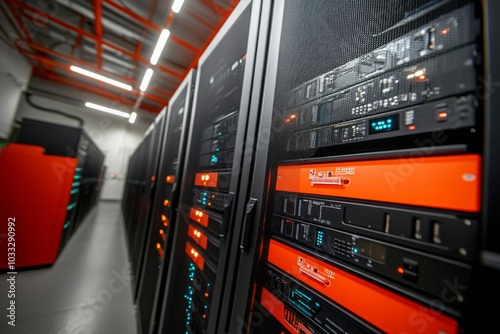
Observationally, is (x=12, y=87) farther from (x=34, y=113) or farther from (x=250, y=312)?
(x=250, y=312)

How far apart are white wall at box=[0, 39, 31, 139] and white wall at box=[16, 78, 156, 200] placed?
1803 mm

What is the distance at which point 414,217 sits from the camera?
0.31m

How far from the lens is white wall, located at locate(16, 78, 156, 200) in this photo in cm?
714

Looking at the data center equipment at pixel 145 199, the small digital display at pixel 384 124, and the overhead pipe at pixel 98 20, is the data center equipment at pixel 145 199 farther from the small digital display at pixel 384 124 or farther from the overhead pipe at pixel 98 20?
the overhead pipe at pixel 98 20

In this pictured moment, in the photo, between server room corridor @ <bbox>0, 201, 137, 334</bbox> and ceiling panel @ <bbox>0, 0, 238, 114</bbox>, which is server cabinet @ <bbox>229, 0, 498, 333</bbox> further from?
ceiling panel @ <bbox>0, 0, 238, 114</bbox>

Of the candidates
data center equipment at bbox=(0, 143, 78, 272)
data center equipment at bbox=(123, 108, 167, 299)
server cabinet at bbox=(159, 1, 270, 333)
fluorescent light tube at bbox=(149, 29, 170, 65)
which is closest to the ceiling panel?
fluorescent light tube at bbox=(149, 29, 170, 65)

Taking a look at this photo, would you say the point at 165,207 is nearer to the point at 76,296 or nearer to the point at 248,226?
the point at 248,226

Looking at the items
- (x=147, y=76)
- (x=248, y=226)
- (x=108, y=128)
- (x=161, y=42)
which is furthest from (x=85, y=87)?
(x=248, y=226)

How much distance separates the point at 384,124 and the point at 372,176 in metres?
0.09

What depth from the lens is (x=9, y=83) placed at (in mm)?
4621

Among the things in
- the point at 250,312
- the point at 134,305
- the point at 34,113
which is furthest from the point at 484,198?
the point at 34,113

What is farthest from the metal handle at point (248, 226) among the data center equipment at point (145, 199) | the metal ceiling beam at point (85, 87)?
the metal ceiling beam at point (85, 87)

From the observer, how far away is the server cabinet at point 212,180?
0.70 m

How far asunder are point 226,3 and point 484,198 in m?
4.17
